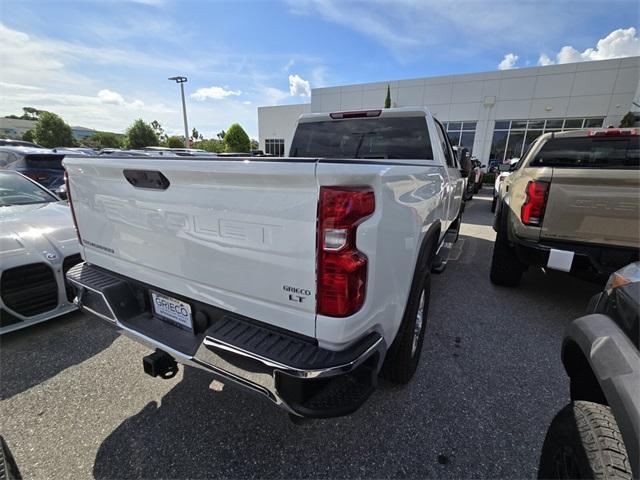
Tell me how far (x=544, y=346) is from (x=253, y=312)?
3.01 m

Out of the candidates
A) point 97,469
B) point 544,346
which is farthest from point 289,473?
point 544,346

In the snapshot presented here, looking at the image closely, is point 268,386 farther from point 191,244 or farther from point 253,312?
point 191,244

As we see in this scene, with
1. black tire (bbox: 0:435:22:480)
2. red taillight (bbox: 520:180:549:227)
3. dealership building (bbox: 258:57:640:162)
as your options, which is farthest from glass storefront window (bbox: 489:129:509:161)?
black tire (bbox: 0:435:22:480)

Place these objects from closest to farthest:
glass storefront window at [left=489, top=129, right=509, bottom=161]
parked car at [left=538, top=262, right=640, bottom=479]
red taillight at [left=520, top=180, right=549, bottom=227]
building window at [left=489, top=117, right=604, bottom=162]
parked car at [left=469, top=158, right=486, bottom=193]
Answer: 1. parked car at [left=538, top=262, right=640, bottom=479]
2. red taillight at [left=520, top=180, right=549, bottom=227]
3. parked car at [left=469, top=158, right=486, bottom=193]
4. building window at [left=489, top=117, right=604, bottom=162]
5. glass storefront window at [left=489, top=129, right=509, bottom=161]

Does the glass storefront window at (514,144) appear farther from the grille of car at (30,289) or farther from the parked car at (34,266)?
the grille of car at (30,289)

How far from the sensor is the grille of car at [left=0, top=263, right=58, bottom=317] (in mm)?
2754

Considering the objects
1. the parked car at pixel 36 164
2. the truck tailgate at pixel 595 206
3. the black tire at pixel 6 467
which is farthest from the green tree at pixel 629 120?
the parked car at pixel 36 164

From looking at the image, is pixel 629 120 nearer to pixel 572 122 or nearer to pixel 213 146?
pixel 572 122

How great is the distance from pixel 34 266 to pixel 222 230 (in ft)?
8.44

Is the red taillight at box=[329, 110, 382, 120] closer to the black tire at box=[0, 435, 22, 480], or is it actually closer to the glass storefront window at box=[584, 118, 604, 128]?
the black tire at box=[0, 435, 22, 480]

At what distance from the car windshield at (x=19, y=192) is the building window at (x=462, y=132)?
22.1 m

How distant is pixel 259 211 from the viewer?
1418 mm

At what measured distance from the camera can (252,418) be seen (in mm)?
2139

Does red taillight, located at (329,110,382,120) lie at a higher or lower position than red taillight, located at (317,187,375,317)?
higher
